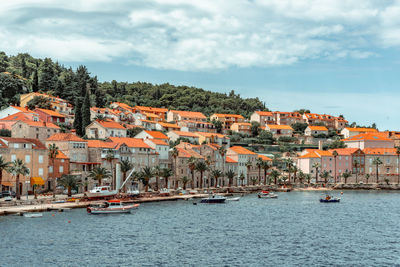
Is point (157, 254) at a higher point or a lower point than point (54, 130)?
lower

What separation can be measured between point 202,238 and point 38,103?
344 ft

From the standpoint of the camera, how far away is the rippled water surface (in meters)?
50.5

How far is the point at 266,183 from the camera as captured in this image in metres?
167

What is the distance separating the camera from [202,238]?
205ft

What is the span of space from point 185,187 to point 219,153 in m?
23.8

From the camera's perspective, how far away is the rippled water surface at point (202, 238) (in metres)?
50.5

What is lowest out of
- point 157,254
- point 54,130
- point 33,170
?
point 157,254

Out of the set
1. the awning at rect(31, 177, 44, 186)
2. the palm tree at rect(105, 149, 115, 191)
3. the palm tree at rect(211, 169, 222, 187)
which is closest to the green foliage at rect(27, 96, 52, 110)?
the palm tree at rect(105, 149, 115, 191)

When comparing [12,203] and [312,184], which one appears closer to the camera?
[12,203]

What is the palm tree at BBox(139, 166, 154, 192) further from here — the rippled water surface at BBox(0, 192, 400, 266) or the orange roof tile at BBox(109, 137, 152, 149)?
the rippled water surface at BBox(0, 192, 400, 266)

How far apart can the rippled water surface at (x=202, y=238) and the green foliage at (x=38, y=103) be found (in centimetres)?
7413

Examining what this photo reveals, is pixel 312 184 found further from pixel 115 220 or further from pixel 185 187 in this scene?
pixel 115 220

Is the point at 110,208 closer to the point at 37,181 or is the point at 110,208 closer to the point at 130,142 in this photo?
the point at 37,181

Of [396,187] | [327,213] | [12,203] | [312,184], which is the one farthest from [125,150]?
[396,187]
